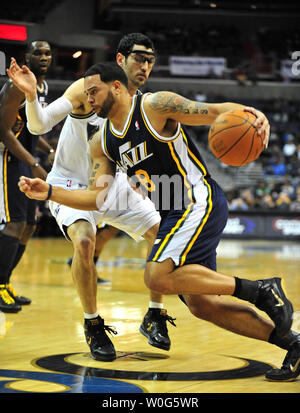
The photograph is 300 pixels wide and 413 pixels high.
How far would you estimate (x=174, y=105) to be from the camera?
363 centimetres

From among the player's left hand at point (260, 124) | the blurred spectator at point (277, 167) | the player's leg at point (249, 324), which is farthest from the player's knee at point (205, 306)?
the blurred spectator at point (277, 167)

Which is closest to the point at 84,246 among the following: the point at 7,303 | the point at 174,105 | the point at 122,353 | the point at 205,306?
the point at 122,353

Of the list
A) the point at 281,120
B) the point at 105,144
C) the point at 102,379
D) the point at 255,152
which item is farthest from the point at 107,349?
the point at 281,120

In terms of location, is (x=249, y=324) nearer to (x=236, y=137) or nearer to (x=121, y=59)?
(x=236, y=137)

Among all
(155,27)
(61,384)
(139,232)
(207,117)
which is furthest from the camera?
(155,27)

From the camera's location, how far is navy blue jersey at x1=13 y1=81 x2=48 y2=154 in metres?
5.88

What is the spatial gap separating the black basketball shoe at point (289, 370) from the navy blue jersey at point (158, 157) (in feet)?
3.44

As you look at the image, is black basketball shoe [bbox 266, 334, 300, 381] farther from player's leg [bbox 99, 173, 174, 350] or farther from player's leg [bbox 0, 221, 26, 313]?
player's leg [bbox 0, 221, 26, 313]

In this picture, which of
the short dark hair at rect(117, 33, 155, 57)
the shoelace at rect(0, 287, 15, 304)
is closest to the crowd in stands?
the shoelace at rect(0, 287, 15, 304)

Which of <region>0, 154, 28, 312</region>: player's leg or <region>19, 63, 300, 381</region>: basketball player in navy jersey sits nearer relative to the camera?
<region>19, 63, 300, 381</region>: basketball player in navy jersey

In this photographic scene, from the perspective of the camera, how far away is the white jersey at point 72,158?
493cm

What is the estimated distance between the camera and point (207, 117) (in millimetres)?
3562
